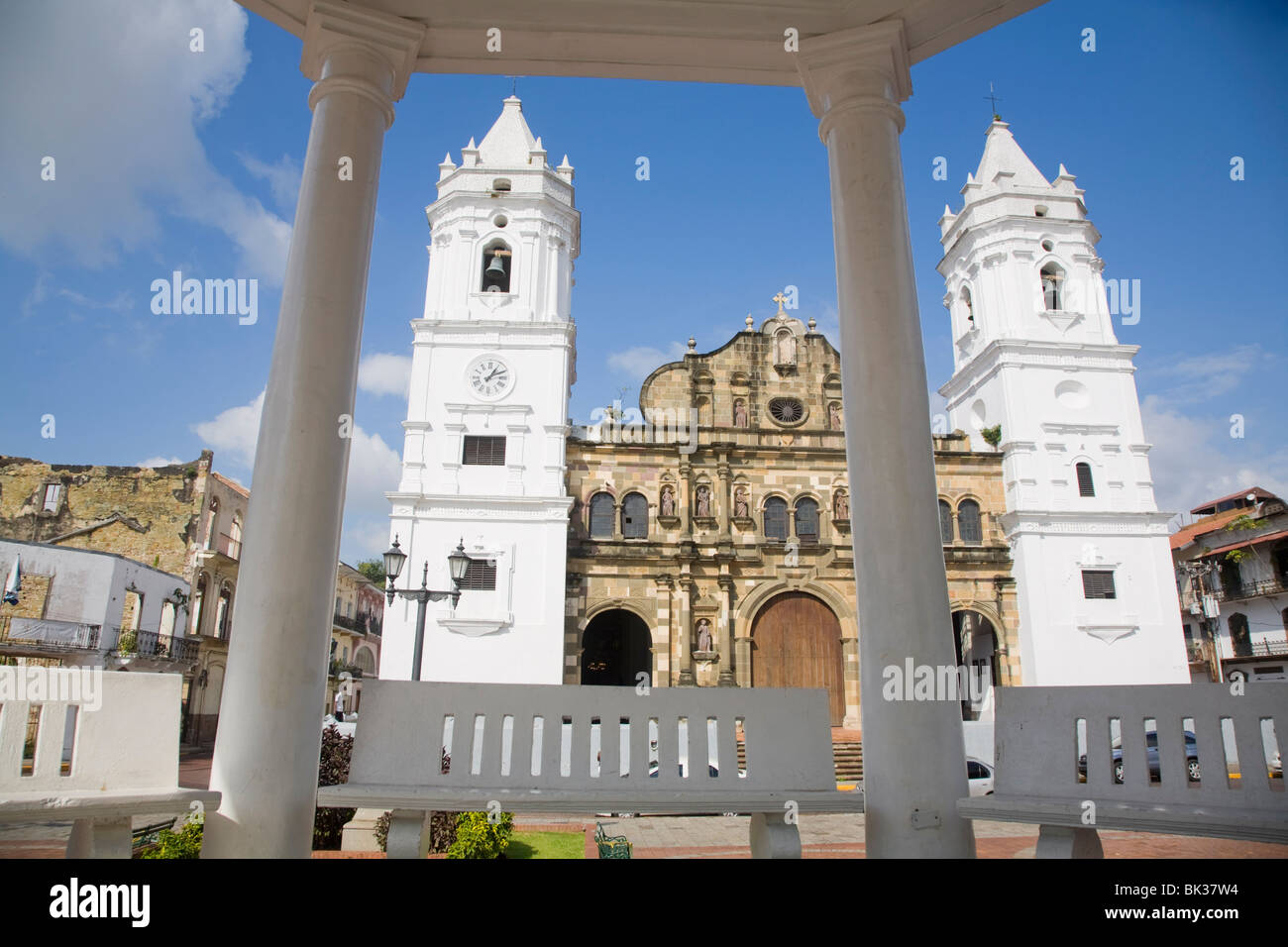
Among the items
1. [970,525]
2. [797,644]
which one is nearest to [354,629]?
[797,644]

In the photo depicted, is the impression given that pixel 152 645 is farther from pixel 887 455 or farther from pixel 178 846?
pixel 887 455

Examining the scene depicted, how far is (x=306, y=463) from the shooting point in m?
3.26

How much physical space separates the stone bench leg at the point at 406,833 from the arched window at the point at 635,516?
1887 cm

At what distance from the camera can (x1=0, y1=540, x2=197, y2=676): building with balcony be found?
21.2 meters

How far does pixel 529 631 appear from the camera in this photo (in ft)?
63.6

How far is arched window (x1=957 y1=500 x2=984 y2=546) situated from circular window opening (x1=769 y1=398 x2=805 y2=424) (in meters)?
5.08

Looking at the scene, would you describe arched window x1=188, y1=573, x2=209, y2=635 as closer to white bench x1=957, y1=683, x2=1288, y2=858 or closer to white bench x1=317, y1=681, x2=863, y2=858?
white bench x1=317, y1=681, x2=863, y2=858

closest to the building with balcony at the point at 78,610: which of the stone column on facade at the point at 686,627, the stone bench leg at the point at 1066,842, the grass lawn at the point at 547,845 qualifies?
the stone column on facade at the point at 686,627

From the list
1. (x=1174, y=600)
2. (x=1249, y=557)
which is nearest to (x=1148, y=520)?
(x=1174, y=600)

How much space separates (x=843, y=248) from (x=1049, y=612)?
67.9 ft

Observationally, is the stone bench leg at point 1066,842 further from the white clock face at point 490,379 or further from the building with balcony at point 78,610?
the building with balcony at point 78,610
